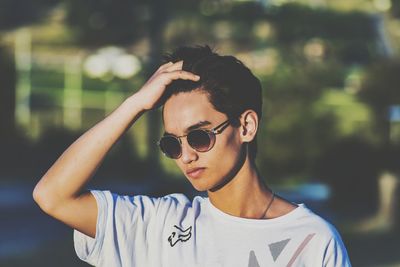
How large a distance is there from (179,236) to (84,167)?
0.32 meters

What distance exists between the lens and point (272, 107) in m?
18.8

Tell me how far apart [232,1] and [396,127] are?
380 centimetres

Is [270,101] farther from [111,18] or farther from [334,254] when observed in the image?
[334,254]

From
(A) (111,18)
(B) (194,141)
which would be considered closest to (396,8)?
(A) (111,18)

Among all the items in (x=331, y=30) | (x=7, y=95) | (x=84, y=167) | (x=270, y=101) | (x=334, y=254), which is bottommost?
(x=7, y=95)

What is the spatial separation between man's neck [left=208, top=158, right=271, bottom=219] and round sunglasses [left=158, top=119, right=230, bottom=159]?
0.49 ft

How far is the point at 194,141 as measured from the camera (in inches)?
113

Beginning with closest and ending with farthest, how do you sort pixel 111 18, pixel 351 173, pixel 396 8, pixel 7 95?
pixel 351 173 < pixel 111 18 < pixel 7 95 < pixel 396 8

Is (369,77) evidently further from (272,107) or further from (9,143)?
(9,143)

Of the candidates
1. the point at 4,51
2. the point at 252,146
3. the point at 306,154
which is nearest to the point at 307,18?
the point at 306,154

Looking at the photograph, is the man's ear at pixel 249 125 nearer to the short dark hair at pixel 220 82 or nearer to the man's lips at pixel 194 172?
the short dark hair at pixel 220 82

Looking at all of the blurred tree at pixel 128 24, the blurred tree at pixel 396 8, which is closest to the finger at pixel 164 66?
the blurred tree at pixel 128 24

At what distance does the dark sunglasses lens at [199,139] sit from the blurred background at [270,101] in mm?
9195

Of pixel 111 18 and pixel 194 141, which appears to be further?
pixel 111 18
